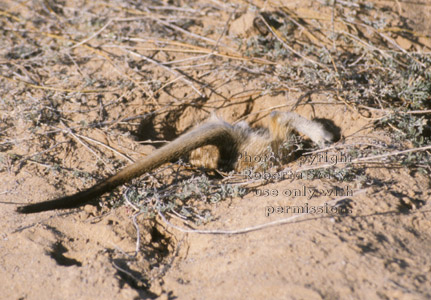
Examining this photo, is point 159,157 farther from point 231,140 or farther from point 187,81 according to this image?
point 187,81

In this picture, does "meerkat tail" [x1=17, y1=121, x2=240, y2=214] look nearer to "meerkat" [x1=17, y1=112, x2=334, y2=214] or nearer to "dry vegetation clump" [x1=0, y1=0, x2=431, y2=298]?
"meerkat" [x1=17, y1=112, x2=334, y2=214]

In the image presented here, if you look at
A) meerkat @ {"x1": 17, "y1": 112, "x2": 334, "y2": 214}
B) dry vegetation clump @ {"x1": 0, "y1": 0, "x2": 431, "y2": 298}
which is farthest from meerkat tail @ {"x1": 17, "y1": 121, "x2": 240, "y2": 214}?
dry vegetation clump @ {"x1": 0, "y1": 0, "x2": 431, "y2": 298}

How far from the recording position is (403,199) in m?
2.80

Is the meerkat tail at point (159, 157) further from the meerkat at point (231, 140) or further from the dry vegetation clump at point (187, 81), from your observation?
the dry vegetation clump at point (187, 81)

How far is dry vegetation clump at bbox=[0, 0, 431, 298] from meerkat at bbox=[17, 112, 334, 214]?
169 millimetres

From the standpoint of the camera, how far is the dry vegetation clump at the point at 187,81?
3.25 metres

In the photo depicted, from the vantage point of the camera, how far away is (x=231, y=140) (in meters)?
3.76

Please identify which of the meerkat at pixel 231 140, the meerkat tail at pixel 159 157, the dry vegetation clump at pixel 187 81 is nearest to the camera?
the meerkat tail at pixel 159 157

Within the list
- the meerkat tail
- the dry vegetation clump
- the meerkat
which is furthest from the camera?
the dry vegetation clump

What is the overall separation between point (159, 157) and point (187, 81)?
1.26 m

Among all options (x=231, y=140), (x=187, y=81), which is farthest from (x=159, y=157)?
(x=187, y=81)

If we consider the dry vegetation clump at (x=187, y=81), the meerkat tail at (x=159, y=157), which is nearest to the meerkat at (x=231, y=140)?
the meerkat tail at (x=159, y=157)

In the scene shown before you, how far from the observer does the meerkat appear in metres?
3.09

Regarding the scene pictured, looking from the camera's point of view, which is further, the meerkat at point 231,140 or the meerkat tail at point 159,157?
the meerkat at point 231,140
